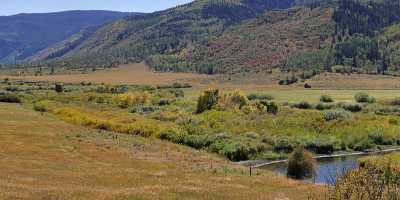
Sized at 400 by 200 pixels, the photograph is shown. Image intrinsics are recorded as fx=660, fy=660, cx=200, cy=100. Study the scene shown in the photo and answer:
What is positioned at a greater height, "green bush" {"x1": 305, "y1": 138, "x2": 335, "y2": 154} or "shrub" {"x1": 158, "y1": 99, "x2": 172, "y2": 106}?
"shrub" {"x1": 158, "y1": 99, "x2": 172, "y2": 106}

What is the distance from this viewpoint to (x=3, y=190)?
30391mm

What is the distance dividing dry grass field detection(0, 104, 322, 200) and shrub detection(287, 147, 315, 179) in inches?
146

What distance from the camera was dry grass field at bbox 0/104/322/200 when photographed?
1287 inches

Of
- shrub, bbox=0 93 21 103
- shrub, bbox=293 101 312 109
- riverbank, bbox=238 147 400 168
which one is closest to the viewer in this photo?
riverbank, bbox=238 147 400 168

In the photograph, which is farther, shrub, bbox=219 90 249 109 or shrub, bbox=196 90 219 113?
shrub, bbox=219 90 249 109

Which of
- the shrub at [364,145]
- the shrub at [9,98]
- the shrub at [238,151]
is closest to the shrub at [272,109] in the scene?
the shrub at [364,145]

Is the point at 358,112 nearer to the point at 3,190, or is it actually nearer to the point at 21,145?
the point at 21,145

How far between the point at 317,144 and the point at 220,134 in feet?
37.3

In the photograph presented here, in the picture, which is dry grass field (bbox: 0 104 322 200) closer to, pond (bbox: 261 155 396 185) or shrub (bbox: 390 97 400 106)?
pond (bbox: 261 155 396 185)

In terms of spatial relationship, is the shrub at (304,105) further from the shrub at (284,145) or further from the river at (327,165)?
the river at (327,165)

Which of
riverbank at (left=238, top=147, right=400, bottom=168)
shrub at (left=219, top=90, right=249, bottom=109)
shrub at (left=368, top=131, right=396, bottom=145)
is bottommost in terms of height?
riverbank at (left=238, top=147, right=400, bottom=168)

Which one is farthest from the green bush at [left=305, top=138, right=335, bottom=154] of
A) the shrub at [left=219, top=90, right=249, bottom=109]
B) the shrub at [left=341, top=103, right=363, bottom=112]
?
the shrub at [left=219, top=90, right=249, bottom=109]

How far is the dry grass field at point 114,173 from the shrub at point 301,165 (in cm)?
370

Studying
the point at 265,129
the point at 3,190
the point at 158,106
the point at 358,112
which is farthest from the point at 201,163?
the point at 158,106
